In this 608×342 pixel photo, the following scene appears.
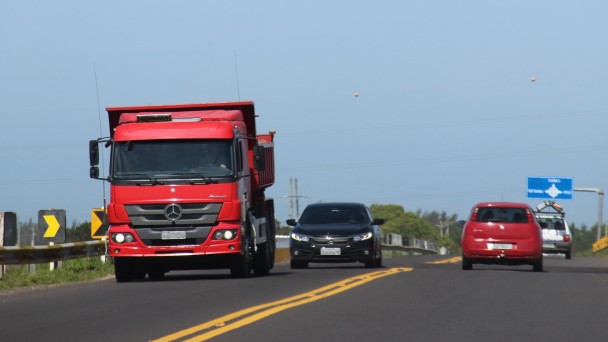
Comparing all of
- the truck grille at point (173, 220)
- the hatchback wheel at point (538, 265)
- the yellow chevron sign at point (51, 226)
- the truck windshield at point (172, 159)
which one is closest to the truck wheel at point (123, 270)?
the truck grille at point (173, 220)

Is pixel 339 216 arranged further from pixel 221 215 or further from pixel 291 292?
pixel 291 292

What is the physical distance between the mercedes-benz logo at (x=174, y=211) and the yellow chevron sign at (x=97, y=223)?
24.7 feet

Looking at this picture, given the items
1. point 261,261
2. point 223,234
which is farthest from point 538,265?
point 223,234

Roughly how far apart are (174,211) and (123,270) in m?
1.68

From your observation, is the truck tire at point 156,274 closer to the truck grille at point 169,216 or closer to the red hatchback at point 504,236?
the truck grille at point 169,216

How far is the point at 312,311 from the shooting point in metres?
14.3

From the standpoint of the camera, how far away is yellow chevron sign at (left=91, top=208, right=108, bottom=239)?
28.8 m

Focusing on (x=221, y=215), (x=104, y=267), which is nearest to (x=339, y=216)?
(x=104, y=267)

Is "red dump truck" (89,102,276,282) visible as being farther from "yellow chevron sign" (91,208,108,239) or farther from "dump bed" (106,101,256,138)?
"yellow chevron sign" (91,208,108,239)

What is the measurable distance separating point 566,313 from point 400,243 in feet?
191

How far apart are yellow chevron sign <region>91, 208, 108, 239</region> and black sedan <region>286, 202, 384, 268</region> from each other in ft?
13.9

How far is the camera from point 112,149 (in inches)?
860

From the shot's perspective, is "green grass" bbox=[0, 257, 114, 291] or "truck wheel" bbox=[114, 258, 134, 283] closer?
"green grass" bbox=[0, 257, 114, 291]

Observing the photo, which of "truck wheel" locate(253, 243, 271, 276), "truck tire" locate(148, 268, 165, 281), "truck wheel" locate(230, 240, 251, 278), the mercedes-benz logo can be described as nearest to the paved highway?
"truck wheel" locate(230, 240, 251, 278)
